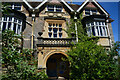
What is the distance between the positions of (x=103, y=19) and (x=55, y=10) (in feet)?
21.8

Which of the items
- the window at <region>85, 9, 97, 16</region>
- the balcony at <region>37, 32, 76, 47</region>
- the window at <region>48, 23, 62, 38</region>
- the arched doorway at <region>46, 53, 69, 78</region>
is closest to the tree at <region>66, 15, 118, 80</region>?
the balcony at <region>37, 32, 76, 47</region>

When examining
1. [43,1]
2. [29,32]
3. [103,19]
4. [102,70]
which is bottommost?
[102,70]

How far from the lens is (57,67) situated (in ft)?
39.7

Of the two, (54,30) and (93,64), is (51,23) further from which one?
(93,64)

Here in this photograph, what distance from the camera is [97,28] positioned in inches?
480

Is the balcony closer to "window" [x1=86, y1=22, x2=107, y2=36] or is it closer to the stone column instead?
the stone column

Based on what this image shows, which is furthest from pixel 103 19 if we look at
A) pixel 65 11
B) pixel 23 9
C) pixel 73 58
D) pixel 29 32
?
pixel 23 9

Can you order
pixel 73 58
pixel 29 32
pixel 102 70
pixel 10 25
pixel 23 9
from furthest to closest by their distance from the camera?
pixel 23 9
pixel 29 32
pixel 10 25
pixel 73 58
pixel 102 70

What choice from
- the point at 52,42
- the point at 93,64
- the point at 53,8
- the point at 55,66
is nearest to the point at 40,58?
the point at 52,42

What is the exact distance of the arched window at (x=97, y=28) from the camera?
38.8 feet

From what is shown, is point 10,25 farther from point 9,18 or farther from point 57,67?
point 57,67

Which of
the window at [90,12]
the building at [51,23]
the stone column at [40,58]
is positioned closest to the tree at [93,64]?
the stone column at [40,58]

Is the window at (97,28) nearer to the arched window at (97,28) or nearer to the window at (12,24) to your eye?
the arched window at (97,28)

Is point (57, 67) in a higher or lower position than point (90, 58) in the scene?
lower
